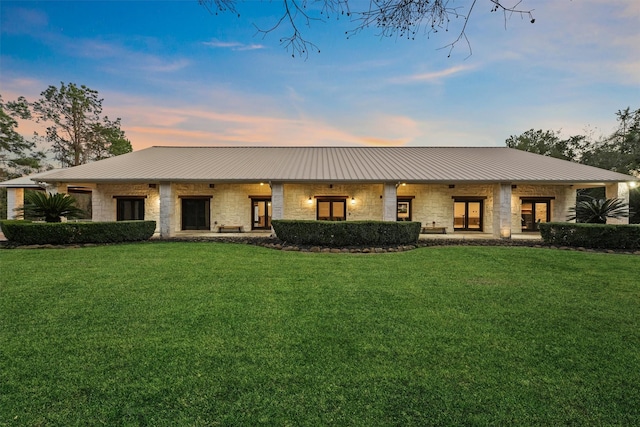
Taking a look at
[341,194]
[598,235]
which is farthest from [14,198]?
[598,235]

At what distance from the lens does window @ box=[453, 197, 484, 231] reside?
56.2 ft

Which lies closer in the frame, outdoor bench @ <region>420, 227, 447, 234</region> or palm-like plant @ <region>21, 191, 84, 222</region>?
palm-like plant @ <region>21, 191, 84, 222</region>

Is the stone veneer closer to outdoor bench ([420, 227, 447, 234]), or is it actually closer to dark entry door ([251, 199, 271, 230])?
dark entry door ([251, 199, 271, 230])

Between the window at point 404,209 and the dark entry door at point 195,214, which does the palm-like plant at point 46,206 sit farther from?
the window at point 404,209

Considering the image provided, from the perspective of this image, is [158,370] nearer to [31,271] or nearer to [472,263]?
[31,271]

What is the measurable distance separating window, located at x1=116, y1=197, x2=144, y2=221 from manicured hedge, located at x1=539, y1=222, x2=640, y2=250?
20874 millimetres

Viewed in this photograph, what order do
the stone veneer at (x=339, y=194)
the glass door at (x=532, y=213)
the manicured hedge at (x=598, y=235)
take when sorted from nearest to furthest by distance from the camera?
the manicured hedge at (x=598, y=235)
the stone veneer at (x=339, y=194)
the glass door at (x=532, y=213)

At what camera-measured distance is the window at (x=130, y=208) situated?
17.2 metres

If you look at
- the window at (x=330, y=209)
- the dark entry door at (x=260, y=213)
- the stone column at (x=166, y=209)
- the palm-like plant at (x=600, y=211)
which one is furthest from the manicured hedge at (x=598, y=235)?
A: the stone column at (x=166, y=209)

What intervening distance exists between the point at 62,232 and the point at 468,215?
19.6 meters

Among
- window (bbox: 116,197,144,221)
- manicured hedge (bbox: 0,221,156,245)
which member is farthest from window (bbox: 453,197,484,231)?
window (bbox: 116,197,144,221)

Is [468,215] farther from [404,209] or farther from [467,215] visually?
[404,209]

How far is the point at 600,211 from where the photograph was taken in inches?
493

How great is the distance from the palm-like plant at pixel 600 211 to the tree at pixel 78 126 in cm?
3833
